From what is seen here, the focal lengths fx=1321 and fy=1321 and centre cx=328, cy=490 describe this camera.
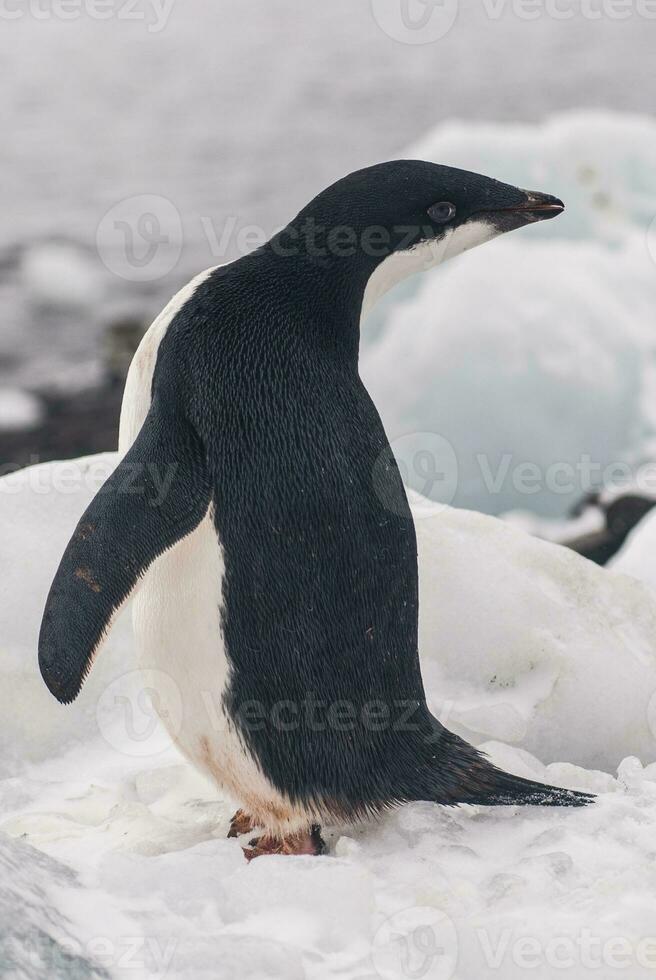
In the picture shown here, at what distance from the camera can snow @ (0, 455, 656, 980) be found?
126 cm

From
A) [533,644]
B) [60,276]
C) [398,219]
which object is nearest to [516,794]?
[533,644]

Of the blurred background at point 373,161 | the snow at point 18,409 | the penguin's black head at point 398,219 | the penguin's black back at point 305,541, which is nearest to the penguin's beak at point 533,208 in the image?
the penguin's black head at point 398,219

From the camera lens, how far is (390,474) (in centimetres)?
154

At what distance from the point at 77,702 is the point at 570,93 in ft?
24.0

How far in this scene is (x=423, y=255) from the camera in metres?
1.56

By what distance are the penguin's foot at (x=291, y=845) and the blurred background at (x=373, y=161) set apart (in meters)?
1.99

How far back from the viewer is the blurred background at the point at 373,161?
12.1 feet

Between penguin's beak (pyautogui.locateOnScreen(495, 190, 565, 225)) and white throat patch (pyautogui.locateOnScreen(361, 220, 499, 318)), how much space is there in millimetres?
31

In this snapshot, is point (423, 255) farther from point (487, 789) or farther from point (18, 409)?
point (18, 409)

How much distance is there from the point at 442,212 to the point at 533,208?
13 cm

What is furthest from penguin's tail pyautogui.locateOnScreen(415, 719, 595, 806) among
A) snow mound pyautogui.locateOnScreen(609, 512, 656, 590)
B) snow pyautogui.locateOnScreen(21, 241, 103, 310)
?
snow pyautogui.locateOnScreen(21, 241, 103, 310)

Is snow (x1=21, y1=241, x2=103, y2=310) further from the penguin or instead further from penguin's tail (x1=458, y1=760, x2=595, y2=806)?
penguin's tail (x1=458, y1=760, x2=595, y2=806)

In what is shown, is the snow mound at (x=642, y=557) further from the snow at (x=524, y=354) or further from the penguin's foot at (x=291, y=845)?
the penguin's foot at (x=291, y=845)

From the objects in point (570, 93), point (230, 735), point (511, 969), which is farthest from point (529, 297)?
point (570, 93)
